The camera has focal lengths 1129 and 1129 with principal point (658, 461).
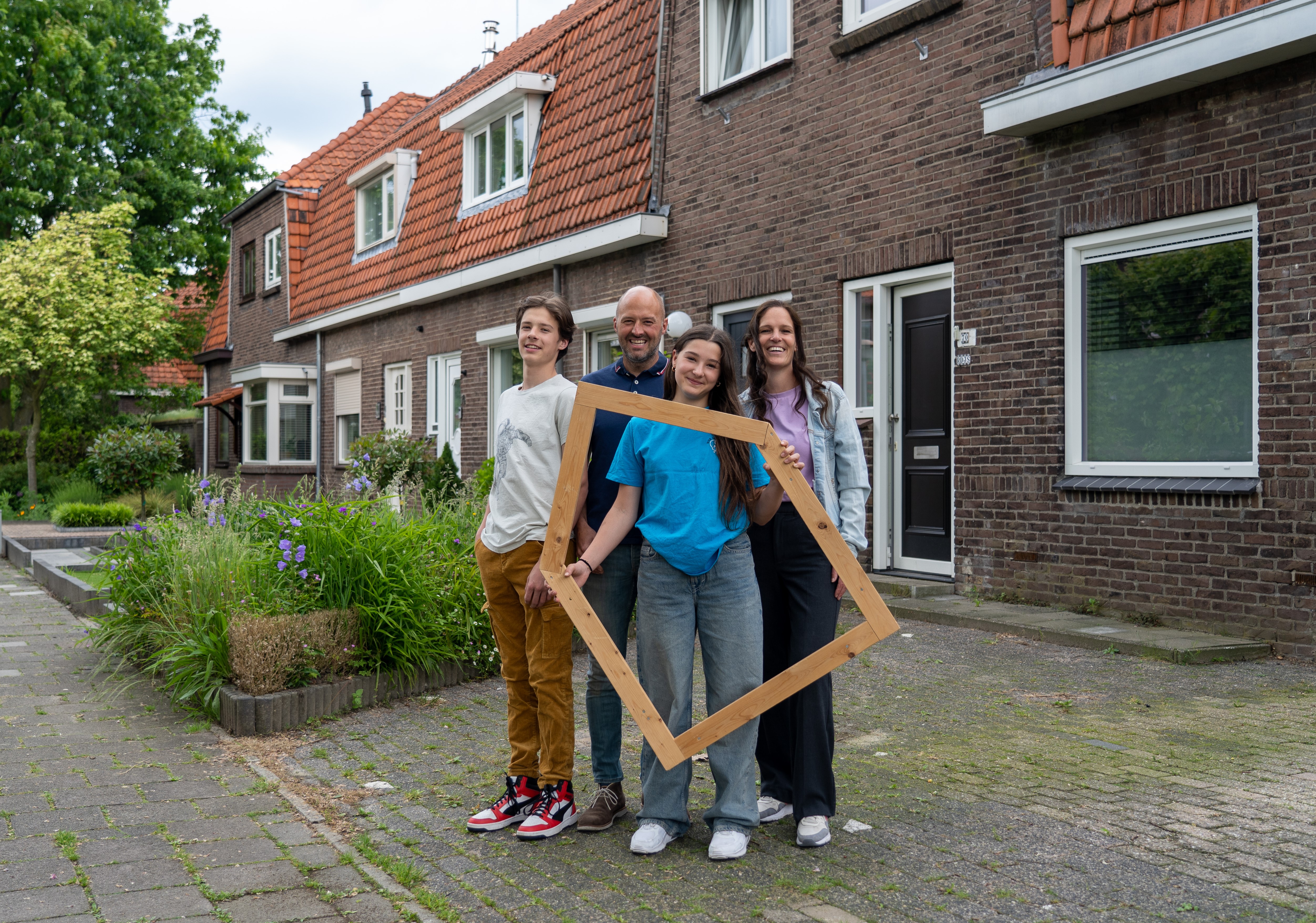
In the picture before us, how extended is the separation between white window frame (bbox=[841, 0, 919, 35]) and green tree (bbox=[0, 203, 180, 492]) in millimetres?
17680

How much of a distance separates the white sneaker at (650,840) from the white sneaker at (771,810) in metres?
0.41

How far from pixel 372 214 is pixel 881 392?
1286 cm

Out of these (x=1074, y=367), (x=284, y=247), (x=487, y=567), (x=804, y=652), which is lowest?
(x=804, y=652)

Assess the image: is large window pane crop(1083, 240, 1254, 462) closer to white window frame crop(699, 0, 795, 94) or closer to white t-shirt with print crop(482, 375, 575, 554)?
white window frame crop(699, 0, 795, 94)

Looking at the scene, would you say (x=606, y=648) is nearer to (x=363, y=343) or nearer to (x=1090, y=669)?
(x=1090, y=669)

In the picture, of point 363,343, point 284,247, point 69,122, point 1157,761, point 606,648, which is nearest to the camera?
point 606,648

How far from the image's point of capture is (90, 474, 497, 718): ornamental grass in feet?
19.6

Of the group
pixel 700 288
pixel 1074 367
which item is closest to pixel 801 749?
pixel 1074 367

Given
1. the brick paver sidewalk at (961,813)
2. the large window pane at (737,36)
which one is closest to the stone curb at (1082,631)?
the brick paver sidewalk at (961,813)

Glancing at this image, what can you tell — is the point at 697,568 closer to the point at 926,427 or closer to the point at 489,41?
the point at 926,427

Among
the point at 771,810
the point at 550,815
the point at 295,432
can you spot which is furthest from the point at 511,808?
the point at 295,432

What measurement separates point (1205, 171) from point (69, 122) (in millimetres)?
29048

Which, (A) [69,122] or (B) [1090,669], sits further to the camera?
(A) [69,122]

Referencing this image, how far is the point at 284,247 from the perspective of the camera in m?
22.4
